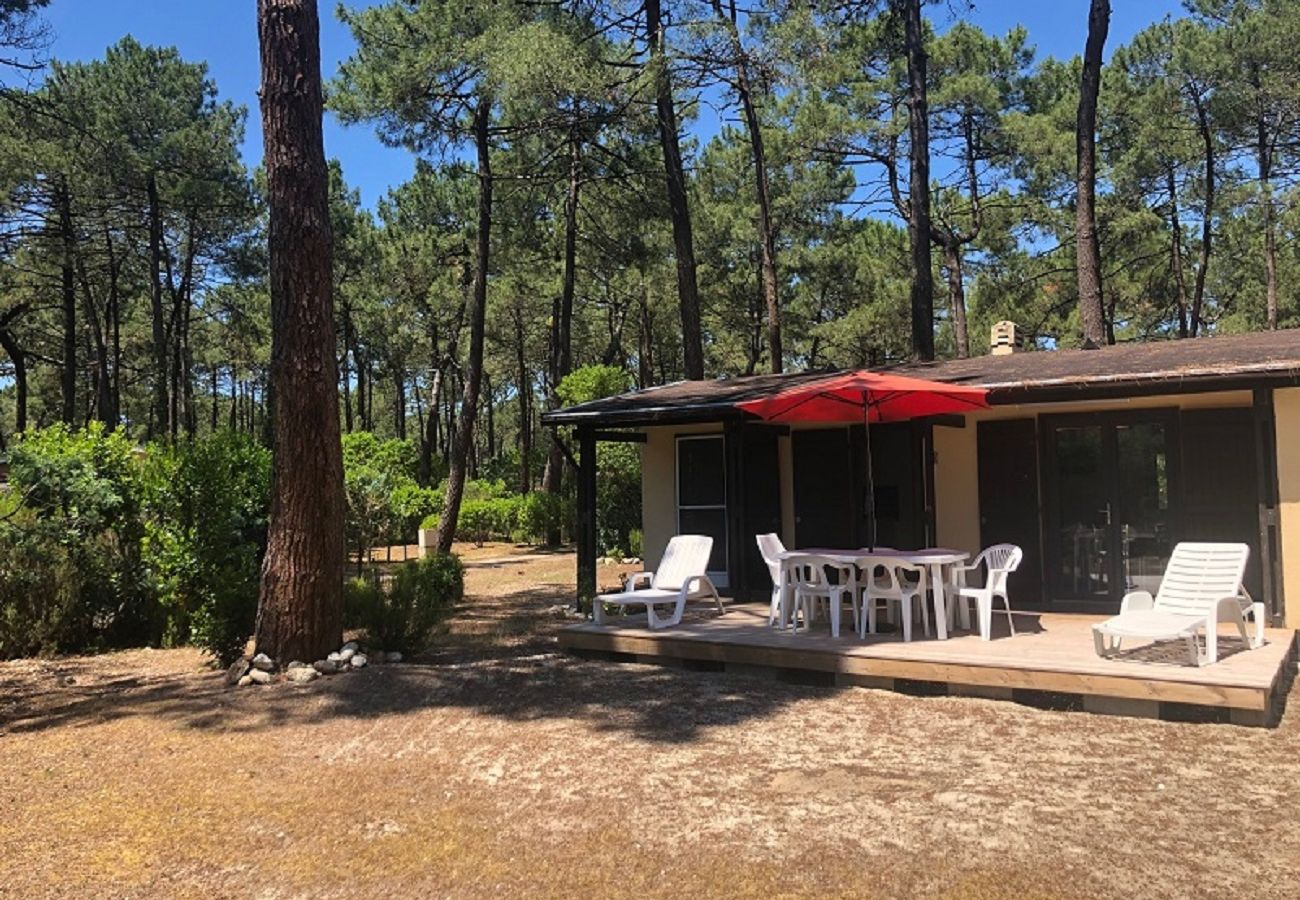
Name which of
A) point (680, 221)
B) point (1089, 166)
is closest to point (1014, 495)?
point (1089, 166)

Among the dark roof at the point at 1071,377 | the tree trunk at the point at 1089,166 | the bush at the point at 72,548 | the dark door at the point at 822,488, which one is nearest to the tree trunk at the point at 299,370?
the bush at the point at 72,548

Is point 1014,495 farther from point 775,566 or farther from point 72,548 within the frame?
point 72,548

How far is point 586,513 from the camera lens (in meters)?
9.83

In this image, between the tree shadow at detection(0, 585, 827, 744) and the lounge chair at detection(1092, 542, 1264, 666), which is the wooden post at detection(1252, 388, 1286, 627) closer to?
the lounge chair at detection(1092, 542, 1264, 666)

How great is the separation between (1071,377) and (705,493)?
15.1 ft

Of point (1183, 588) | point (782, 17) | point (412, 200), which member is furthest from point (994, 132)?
point (412, 200)

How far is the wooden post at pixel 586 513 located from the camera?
→ 982cm

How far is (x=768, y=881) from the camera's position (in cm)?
320

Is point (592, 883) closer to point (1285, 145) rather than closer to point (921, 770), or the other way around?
point (921, 770)

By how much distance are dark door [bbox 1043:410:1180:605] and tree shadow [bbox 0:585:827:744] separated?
360 cm

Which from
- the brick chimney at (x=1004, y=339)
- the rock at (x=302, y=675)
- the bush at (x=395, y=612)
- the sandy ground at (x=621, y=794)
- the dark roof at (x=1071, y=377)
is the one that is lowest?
the sandy ground at (x=621, y=794)

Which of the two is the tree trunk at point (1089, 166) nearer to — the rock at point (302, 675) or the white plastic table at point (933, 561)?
the white plastic table at point (933, 561)

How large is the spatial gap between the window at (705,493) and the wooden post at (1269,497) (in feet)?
17.7

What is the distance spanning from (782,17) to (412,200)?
14.7 meters
